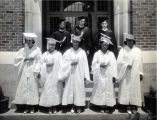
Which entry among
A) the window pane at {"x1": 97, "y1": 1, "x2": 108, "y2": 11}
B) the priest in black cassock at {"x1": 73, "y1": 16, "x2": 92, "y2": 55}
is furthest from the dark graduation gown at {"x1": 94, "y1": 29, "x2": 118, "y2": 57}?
the window pane at {"x1": 97, "y1": 1, "x2": 108, "y2": 11}

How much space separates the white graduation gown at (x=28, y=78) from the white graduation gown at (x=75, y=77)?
70 centimetres

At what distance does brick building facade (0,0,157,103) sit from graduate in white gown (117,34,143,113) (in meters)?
1.27

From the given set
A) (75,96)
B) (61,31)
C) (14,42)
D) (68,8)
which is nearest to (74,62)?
(75,96)

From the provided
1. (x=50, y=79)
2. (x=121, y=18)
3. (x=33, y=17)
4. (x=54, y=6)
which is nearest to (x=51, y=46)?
(x=50, y=79)

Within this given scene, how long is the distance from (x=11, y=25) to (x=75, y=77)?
266 centimetres

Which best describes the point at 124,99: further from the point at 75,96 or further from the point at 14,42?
the point at 14,42

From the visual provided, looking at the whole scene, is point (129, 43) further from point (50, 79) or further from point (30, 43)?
point (30, 43)

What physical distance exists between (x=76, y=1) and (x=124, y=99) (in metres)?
4.20

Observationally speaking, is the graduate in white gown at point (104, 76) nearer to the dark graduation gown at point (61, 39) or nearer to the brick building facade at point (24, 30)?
the dark graduation gown at point (61, 39)

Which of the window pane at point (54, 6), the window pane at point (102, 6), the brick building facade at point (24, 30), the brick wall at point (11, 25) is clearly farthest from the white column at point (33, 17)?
the window pane at point (102, 6)

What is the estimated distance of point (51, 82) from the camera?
6.80 m

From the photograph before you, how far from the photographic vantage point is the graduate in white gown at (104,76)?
22.5 feet

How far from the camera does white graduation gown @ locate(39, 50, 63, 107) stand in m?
6.78

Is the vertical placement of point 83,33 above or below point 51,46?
above
